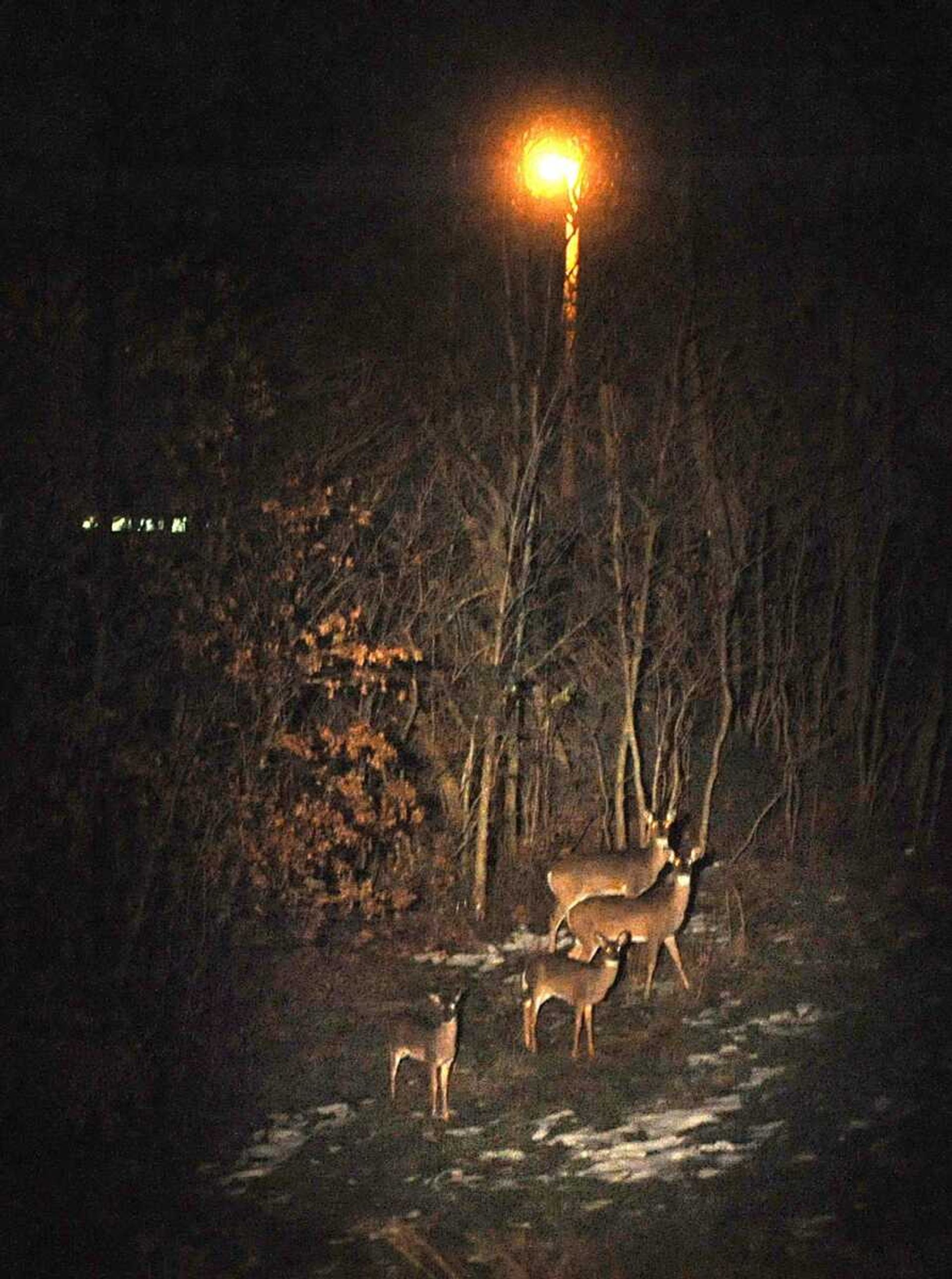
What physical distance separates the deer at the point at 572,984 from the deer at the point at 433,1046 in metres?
0.56

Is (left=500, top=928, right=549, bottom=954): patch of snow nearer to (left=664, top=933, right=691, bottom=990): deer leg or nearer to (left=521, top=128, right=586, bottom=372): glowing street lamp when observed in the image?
(left=664, top=933, right=691, bottom=990): deer leg

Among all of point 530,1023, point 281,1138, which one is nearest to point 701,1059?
point 530,1023

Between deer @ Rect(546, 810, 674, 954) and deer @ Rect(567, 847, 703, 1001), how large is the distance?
408 mm

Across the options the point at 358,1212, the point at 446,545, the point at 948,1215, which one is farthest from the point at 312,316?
the point at 948,1215

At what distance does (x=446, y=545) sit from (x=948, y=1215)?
6557 mm

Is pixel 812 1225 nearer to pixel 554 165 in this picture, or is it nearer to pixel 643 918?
pixel 643 918

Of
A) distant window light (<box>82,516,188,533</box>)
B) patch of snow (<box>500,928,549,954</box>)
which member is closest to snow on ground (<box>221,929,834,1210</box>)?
patch of snow (<box>500,928,549,954</box>)

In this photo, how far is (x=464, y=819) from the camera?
13.4 metres

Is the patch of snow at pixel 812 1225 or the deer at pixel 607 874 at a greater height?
the deer at pixel 607 874

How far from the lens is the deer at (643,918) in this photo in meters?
11.0

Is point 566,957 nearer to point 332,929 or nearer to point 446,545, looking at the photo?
point 332,929

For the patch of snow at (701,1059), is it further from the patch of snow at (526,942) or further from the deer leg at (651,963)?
the patch of snow at (526,942)

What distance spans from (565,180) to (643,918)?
5.49m

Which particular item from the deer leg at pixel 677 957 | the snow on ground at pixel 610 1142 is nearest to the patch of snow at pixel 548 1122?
the snow on ground at pixel 610 1142
